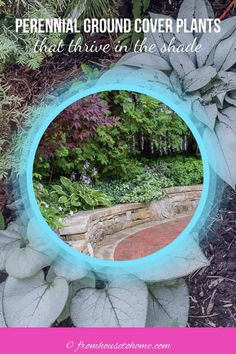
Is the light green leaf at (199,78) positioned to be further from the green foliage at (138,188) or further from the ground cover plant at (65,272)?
the green foliage at (138,188)

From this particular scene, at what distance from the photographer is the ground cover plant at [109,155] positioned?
0.95m

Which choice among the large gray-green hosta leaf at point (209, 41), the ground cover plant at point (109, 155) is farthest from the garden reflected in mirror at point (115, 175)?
the large gray-green hosta leaf at point (209, 41)

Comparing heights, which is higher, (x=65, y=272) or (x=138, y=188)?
(x=138, y=188)

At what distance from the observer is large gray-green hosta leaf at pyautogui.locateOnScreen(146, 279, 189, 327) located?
39.3 inches

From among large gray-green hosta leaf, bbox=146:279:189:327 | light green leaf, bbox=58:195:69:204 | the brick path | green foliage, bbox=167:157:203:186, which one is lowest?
large gray-green hosta leaf, bbox=146:279:189:327

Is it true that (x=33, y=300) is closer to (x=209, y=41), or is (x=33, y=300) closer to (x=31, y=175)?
(x=31, y=175)

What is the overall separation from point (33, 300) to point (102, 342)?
128mm

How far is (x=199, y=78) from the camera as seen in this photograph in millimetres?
954

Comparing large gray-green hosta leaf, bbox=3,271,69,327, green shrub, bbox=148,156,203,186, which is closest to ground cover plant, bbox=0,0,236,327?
large gray-green hosta leaf, bbox=3,271,69,327

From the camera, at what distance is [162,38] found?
3.19 feet

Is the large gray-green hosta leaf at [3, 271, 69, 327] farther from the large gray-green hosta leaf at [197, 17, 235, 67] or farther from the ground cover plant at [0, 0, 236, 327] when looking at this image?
the large gray-green hosta leaf at [197, 17, 235, 67]

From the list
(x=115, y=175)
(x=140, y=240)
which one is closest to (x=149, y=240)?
(x=140, y=240)

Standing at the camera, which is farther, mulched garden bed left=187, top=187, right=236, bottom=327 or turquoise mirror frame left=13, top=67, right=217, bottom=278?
mulched garden bed left=187, top=187, right=236, bottom=327

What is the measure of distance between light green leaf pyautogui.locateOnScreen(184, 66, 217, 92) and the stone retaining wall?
16 cm
